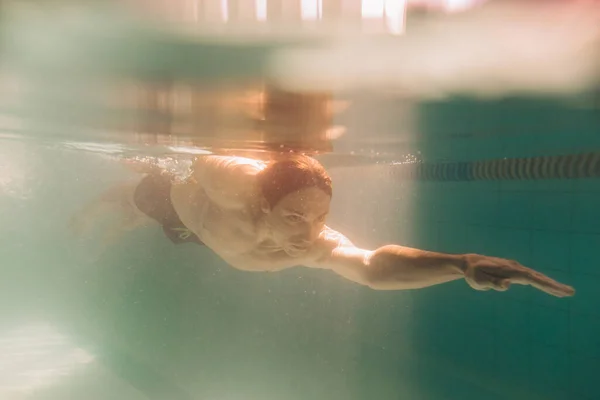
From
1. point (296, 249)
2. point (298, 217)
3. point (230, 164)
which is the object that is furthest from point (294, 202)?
point (230, 164)

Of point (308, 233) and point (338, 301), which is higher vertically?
point (308, 233)

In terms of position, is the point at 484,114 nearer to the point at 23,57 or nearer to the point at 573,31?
the point at 573,31

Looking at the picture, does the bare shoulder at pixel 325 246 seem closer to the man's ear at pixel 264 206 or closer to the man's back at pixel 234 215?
the man's back at pixel 234 215

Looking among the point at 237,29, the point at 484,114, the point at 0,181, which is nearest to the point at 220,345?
the point at 0,181

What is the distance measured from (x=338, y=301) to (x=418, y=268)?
44.0 ft

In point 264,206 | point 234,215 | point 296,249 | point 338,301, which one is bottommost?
point 338,301

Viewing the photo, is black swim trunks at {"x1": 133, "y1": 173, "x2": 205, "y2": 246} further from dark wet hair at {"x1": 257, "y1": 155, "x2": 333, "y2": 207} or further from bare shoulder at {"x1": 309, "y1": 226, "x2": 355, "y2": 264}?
bare shoulder at {"x1": 309, "y1": 226, "x2": 355, "y2": 264}

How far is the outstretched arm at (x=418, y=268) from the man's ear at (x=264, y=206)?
0.77 metres

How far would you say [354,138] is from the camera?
324 inches

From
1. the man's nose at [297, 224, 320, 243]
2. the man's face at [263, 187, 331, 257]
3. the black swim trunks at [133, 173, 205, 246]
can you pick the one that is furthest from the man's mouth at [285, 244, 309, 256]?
the black swim trunks at [133, 173, 205, 246]

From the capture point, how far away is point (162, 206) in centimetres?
775

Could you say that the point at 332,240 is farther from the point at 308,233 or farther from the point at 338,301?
the point at 338,301

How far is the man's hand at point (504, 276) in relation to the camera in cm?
306

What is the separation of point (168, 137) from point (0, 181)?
10.3m
